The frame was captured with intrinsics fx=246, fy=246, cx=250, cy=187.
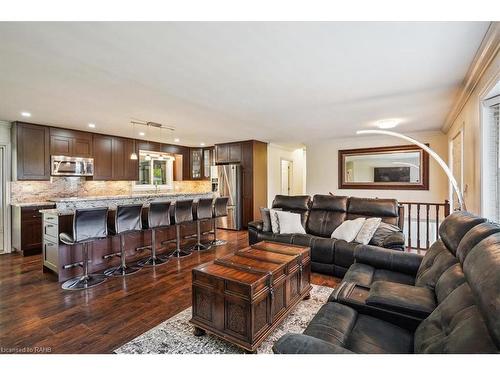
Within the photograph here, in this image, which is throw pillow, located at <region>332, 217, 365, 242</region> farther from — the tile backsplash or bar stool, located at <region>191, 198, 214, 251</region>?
the tile backsplash

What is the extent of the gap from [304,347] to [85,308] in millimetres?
2475

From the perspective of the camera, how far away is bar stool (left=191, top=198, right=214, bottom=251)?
457 cm

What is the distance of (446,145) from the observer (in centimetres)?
545

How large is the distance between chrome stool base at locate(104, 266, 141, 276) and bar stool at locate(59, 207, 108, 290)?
17 centimetres

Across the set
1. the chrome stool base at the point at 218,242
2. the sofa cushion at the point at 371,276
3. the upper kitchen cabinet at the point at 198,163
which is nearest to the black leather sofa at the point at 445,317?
the sofa cushion at the point at 371,276

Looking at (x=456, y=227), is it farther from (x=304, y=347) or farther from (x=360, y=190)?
(x=360, y=190)

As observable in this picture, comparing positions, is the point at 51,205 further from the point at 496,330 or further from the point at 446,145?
the point at 446,145

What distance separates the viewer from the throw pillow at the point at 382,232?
324 centimetres

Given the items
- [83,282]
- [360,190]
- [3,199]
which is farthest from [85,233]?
[360,190]

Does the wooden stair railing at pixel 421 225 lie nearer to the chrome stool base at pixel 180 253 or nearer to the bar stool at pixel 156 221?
the chrome stool base at pixel 180 253

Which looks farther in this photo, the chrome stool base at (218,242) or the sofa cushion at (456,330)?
the chrome stool base at (218,242)

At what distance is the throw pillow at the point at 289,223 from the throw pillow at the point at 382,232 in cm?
107

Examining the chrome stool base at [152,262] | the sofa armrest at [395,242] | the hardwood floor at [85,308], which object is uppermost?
the sofa armrest at [395,242]
